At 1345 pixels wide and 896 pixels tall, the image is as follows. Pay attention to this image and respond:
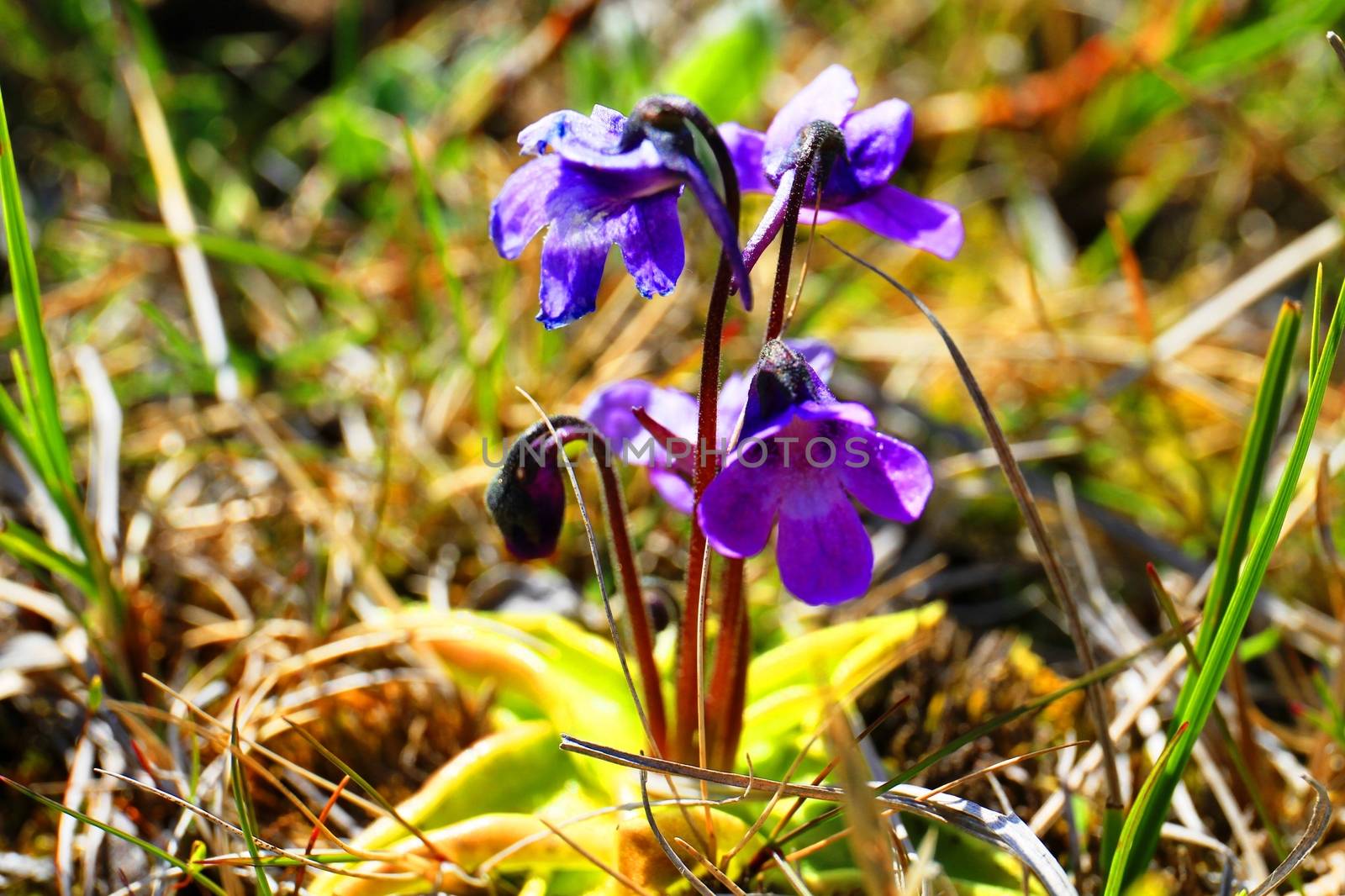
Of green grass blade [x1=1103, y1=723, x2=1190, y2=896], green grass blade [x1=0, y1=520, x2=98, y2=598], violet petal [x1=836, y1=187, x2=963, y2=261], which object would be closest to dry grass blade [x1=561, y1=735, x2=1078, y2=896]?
green grass blade [x1=1103, y1=723, x2=1190, y2=896]

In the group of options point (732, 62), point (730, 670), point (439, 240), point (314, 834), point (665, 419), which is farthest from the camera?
point (732, 62)

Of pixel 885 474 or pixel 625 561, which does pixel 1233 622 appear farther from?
pixel 625 561

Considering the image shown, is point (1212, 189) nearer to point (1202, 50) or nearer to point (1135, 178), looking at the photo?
point (1135, 178)

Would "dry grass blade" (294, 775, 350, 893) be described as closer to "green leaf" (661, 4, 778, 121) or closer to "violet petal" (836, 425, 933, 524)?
"violet petal" (836, 425, 933, 524)

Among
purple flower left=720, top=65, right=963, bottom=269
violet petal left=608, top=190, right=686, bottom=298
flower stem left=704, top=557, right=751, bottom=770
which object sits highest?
purple flower left=720, top=65, right=963, bottom=269

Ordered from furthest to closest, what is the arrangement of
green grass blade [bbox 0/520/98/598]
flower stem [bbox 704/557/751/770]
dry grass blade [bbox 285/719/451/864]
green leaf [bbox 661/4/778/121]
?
1. green leaf [bbox 661/4/778/121]
2. green grass blade [bbox 0/520/98/598]
3. flower stem [bbox 704/557/751/770]
4. dry grass blade [bbox 285/719/451/864]

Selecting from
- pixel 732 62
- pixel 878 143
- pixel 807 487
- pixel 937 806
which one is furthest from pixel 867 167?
pixel 732 62
